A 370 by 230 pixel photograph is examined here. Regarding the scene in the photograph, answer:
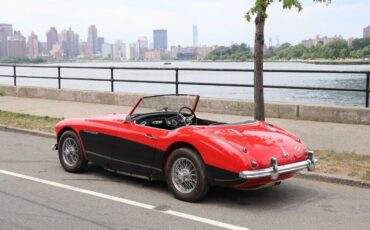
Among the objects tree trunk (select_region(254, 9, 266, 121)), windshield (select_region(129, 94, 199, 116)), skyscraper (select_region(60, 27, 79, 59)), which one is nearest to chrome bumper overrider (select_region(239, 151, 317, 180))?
windshield (select_region(129, 94, 199, 116))

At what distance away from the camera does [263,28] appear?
374 inches

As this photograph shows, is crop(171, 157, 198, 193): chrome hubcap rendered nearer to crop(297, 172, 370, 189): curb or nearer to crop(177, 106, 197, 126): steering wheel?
crop(177, 106, 197, 126): steering wheel

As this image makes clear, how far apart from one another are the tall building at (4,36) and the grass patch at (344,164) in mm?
37941

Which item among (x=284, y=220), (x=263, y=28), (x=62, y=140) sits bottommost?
(x=284, y=220)

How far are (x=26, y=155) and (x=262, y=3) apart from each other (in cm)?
491

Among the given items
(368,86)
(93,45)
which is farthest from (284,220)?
(93,45)

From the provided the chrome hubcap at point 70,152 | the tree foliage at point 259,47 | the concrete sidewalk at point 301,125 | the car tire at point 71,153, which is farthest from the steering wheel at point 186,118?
the concrete sidewalk at point 301,125

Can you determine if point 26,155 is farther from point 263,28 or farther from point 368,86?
point 368,86

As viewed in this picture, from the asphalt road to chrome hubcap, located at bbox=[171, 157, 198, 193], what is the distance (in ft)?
0.65

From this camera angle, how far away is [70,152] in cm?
791

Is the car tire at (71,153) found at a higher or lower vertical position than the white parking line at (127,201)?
higher

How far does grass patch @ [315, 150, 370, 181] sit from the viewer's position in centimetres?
738

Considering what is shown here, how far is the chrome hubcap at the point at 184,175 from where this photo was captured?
617cm

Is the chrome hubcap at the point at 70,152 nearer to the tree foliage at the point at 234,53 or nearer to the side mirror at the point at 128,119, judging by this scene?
the side mirror at the point at 128,119
